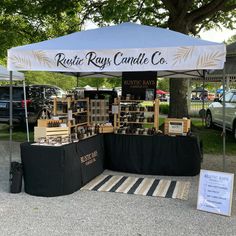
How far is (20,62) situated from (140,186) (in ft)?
9.91

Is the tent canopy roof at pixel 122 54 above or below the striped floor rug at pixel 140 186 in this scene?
above

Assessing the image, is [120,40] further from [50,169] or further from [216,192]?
[216,192]

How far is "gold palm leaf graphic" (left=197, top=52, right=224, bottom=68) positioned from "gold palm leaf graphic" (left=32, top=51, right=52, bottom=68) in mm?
2438

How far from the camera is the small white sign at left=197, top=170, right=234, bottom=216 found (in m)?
5.45

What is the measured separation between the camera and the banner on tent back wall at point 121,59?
5918 millimetres

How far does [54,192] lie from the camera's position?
6246 millimetres

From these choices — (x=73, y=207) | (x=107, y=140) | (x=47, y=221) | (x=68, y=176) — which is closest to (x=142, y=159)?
(x=107, y=140)

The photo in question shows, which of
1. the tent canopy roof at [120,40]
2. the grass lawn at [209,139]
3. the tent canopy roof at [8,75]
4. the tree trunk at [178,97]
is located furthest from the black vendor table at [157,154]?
the tent canopy roof at [8,75]

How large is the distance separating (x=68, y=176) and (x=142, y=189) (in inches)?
53.0

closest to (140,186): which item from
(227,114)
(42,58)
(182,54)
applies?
(182,54)

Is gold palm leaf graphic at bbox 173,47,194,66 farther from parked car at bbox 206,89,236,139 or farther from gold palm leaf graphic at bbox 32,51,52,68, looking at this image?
parked car at bbox 206,89,236,139

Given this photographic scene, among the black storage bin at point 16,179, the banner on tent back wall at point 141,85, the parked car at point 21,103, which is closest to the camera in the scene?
the black storage bin at point 16,179

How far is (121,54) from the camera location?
20.4 feet

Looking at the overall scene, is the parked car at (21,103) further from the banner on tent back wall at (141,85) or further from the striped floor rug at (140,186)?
the striped floor rug at (140,186)
